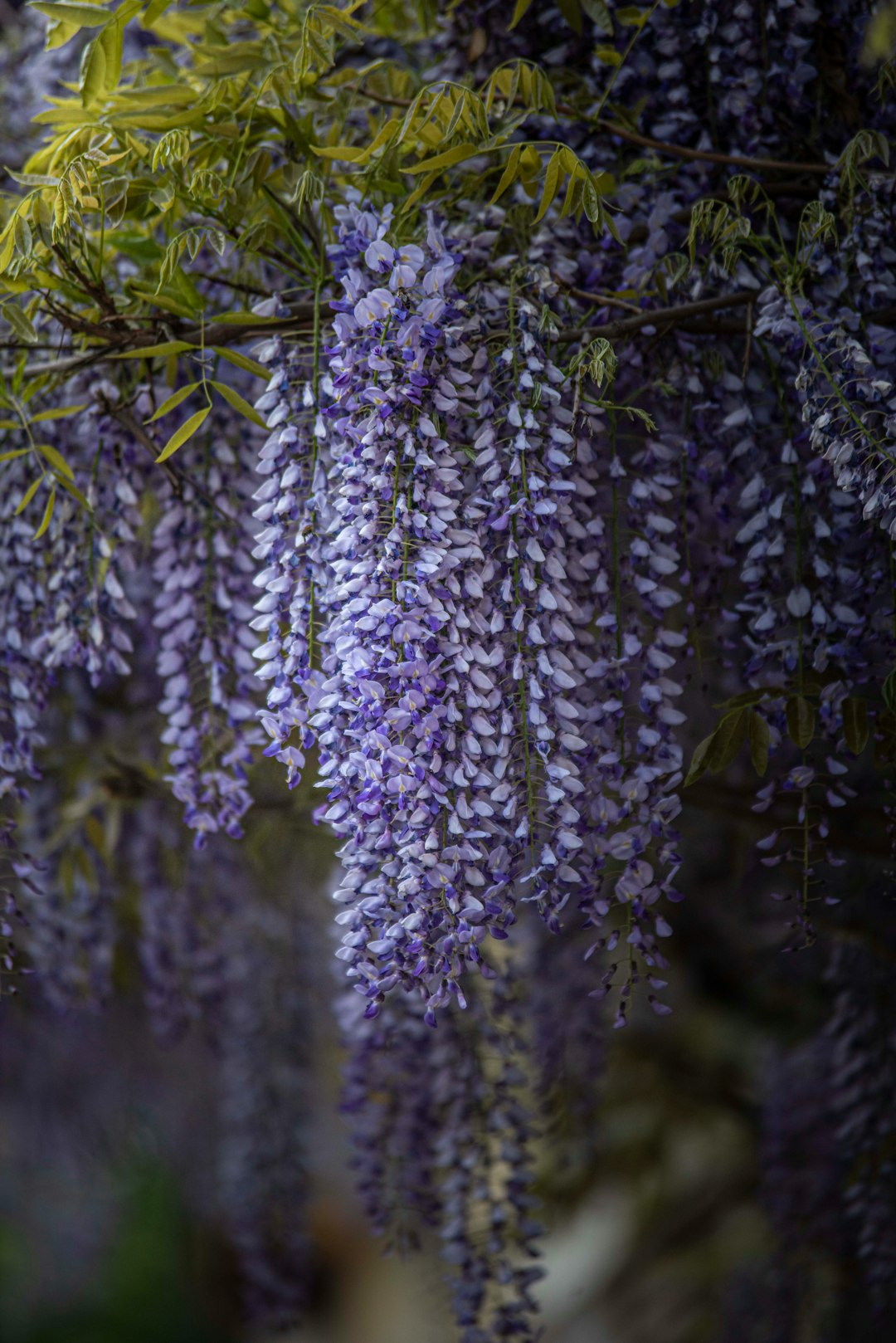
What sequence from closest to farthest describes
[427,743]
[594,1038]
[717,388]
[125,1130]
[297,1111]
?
1. [427,743]
2. [717,388]
3. [594,1038]
4. [297,1111]
5. [125,1130]

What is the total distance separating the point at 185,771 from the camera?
1.35 meters

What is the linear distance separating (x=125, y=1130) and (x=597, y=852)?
218 cm

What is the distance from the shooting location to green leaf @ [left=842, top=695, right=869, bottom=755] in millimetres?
1158

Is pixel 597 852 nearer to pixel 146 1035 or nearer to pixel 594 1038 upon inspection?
pixel 594 1038

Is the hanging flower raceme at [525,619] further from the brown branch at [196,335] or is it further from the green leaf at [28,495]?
the green leaf at [28,495]

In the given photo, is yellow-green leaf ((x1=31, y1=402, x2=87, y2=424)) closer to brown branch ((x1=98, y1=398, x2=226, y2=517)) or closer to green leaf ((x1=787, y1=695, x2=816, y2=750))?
brown branch ((x1=98, y1=398, x2=226, y2=517))

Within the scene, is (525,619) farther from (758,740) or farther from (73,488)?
(73,488)

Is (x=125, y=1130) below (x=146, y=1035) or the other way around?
below

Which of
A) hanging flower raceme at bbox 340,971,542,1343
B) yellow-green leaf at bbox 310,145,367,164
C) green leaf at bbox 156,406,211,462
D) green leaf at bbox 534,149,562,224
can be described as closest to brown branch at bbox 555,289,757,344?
green leaf at bbox 534,149,562,224

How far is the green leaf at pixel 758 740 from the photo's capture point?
1152 millimetres

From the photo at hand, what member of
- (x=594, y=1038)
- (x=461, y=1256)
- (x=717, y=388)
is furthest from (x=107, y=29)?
(x=594, y=1038)

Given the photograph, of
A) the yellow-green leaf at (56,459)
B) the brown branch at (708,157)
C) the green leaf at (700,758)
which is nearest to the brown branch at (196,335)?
the yellow-green leaf at (56,459)

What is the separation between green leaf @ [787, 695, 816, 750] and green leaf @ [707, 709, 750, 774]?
5cm

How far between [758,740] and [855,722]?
107mm
